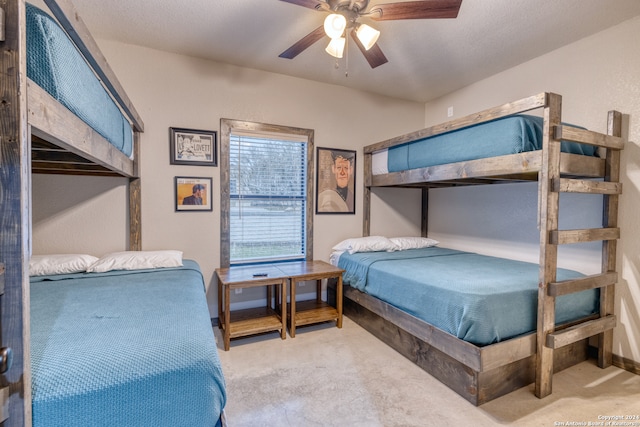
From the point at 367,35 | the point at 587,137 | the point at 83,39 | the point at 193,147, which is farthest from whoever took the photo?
the point at 193,147

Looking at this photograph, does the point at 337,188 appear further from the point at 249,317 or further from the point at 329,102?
the point at 249,317

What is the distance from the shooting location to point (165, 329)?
1.30 metres

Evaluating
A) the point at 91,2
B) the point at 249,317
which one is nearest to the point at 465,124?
the point at 249,317

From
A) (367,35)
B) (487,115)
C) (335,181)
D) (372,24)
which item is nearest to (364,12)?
(367,35)

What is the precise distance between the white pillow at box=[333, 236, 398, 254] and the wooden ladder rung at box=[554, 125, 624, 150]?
6.46ft

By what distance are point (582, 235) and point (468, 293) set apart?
95 centimetres

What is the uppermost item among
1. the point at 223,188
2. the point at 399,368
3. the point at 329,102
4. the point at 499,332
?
the point at 329,102

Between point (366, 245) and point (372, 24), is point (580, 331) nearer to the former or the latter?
point (366, 245)

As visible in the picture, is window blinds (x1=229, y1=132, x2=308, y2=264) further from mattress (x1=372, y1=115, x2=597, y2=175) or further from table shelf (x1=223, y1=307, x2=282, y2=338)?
mattress (x1=372, y1=115, x2=597, y2=175)

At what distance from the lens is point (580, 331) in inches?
Result: 83.3

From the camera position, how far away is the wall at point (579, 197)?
2346 millimetres

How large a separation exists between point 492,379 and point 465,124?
1.82m

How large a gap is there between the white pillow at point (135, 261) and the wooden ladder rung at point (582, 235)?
9.10 ft

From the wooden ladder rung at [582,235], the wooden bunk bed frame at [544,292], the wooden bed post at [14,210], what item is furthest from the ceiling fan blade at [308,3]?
the wooden ladder rung at [582,235]
